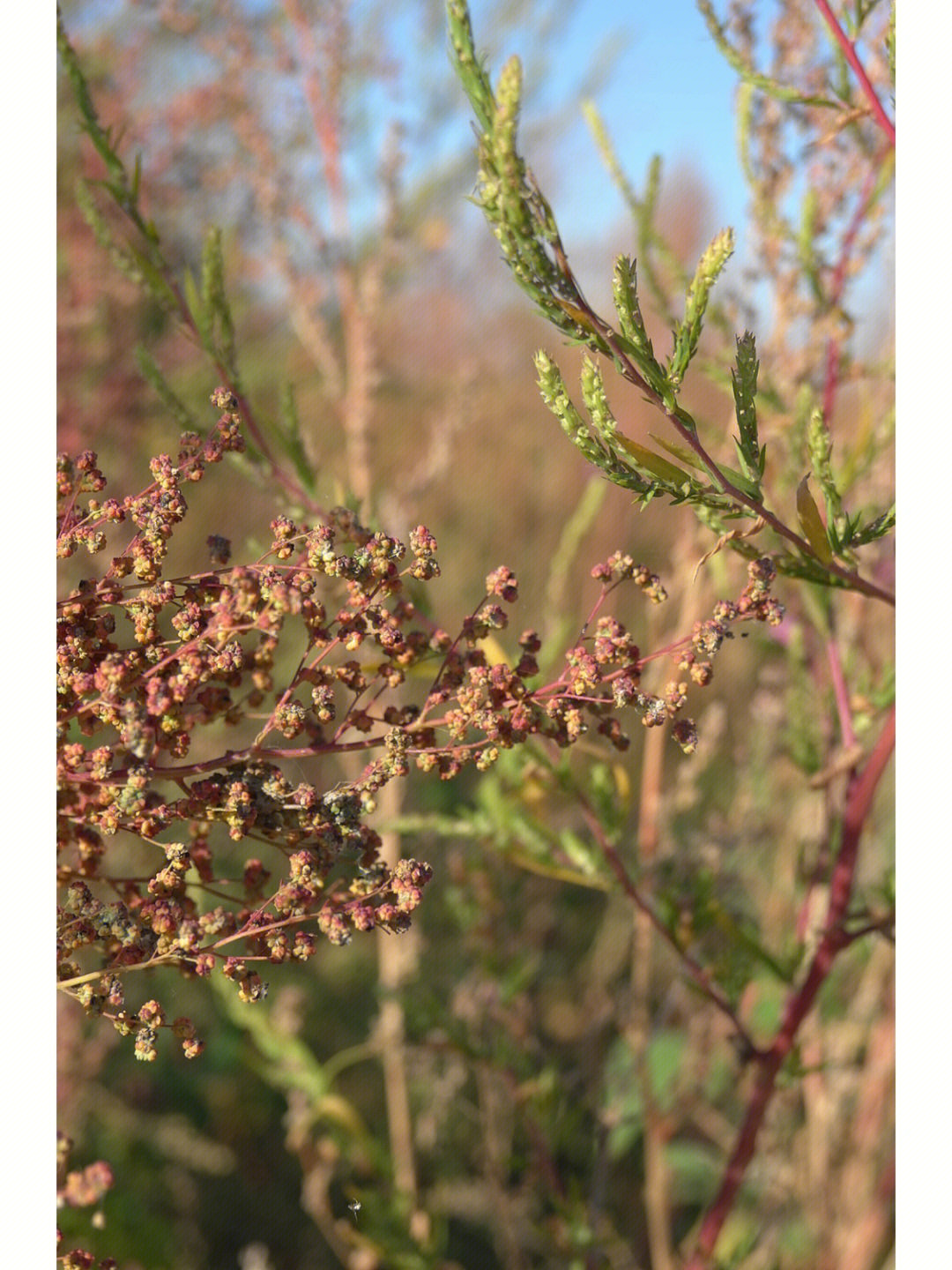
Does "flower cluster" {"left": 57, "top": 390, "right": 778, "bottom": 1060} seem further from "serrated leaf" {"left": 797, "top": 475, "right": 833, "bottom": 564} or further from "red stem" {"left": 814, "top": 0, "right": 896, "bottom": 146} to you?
"red stem" {"left": 814, "top": 0, "right": 896, "bottom": 146}

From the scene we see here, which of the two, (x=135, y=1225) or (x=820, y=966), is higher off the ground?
(x=820, y=966)

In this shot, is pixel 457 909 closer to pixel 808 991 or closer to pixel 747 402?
pixel 808 991

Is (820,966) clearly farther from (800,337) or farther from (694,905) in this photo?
(800,337)

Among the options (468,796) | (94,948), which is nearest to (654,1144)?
(94,948)

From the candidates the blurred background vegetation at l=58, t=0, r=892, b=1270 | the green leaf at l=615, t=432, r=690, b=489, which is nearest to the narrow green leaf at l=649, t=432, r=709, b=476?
the green leaf at l=615, t=432, r=690, b=489

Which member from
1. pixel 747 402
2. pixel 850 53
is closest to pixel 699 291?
pixel 747 402

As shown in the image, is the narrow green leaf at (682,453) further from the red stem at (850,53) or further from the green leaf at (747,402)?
the red stem at (850,53)
